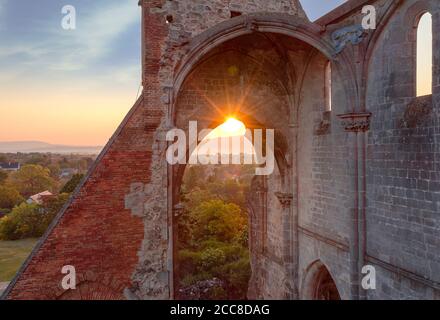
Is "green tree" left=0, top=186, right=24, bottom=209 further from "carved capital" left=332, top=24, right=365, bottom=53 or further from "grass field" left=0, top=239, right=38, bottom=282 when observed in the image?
"carved capital" left=332, top=24, right=365, bottom=53

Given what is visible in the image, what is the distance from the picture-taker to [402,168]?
6.57 meters

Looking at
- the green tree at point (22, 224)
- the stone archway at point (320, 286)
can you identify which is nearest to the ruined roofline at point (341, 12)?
the stone archway at point (320, 286)

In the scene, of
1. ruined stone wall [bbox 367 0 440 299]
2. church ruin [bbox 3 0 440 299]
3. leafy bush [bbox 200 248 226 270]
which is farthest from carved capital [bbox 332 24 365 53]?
leafy bush [bbox 200 248 226 270]

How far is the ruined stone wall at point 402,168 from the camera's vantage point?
19.4 ft

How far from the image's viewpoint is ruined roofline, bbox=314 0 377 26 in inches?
293

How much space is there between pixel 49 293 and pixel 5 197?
42496 millimetres

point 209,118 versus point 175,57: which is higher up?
point 175,57

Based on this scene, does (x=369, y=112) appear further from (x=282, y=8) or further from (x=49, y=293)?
(x=49, y=293)

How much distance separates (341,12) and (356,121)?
96.4 inches

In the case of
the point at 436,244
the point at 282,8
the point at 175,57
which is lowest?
the point at 436,244

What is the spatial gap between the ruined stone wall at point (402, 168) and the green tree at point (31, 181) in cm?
4805

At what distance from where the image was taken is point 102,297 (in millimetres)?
7688

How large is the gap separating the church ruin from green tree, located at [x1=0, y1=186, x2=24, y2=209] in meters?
41.6

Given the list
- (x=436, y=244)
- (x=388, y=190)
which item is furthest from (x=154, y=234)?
(x=436, y=244)
